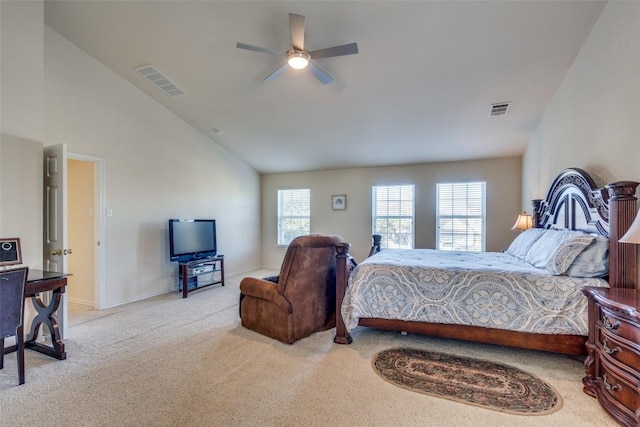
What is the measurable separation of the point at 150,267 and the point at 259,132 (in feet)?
9.53

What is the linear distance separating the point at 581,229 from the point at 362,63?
9.71ft

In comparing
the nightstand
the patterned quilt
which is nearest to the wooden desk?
the patterned quilt

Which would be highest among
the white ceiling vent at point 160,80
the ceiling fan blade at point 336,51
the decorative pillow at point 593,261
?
the white ceiling vent at point 160,80

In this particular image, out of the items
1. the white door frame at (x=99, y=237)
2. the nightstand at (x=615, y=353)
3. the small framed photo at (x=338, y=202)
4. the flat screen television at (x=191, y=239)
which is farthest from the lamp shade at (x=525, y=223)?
the white door frame at (x=99, y=237)

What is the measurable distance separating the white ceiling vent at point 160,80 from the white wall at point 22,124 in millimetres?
1135

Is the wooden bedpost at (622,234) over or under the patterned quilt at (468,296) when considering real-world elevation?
over

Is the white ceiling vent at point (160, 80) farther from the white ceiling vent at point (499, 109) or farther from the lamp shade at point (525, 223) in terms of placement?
the lamp shade at point (525, 223)

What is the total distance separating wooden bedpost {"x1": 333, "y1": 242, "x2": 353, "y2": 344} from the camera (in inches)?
121

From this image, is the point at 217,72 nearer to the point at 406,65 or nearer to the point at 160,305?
the point at 406,65

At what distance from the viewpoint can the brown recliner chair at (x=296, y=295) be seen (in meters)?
3.11

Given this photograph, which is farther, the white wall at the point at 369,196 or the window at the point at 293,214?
the window at the point at 293,214

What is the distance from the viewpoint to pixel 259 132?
5488 mm

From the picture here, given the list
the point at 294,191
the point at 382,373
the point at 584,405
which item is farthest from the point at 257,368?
the point at 294,191

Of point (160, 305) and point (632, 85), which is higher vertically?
point (632, 85)
